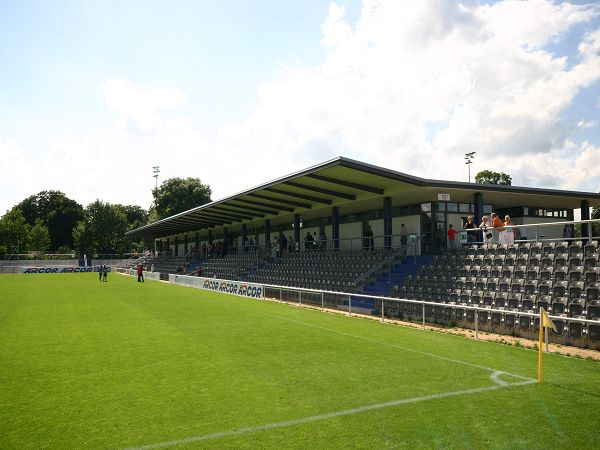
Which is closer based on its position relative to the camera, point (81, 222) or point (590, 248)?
point (590, 248)

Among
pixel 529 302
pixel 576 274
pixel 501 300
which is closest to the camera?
pixel 576 274

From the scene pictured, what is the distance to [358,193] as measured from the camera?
23.4m

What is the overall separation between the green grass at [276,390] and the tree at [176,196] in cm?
6665

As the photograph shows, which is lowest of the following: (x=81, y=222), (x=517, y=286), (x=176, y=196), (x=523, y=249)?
(x=517, y=286)

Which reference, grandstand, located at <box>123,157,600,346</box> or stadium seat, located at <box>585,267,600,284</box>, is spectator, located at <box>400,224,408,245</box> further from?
stadium seat, located at <box>585,267,600,284</box>

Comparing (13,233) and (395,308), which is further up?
(13,233)

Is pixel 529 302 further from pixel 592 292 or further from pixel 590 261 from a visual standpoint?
pixel 590 261

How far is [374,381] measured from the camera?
7.01m

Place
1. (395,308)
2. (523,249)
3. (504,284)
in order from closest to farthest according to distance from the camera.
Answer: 1. (504,284)
2. (523,249)
3. (395,308)

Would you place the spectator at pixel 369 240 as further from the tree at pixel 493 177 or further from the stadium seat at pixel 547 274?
the tree at pixel 493 177

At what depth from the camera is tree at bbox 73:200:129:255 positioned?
258ft

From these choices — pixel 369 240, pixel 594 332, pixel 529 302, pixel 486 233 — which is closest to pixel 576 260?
pixel 529 302

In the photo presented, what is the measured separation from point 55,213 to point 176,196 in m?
A: 31.7

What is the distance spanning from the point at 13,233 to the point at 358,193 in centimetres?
6228
